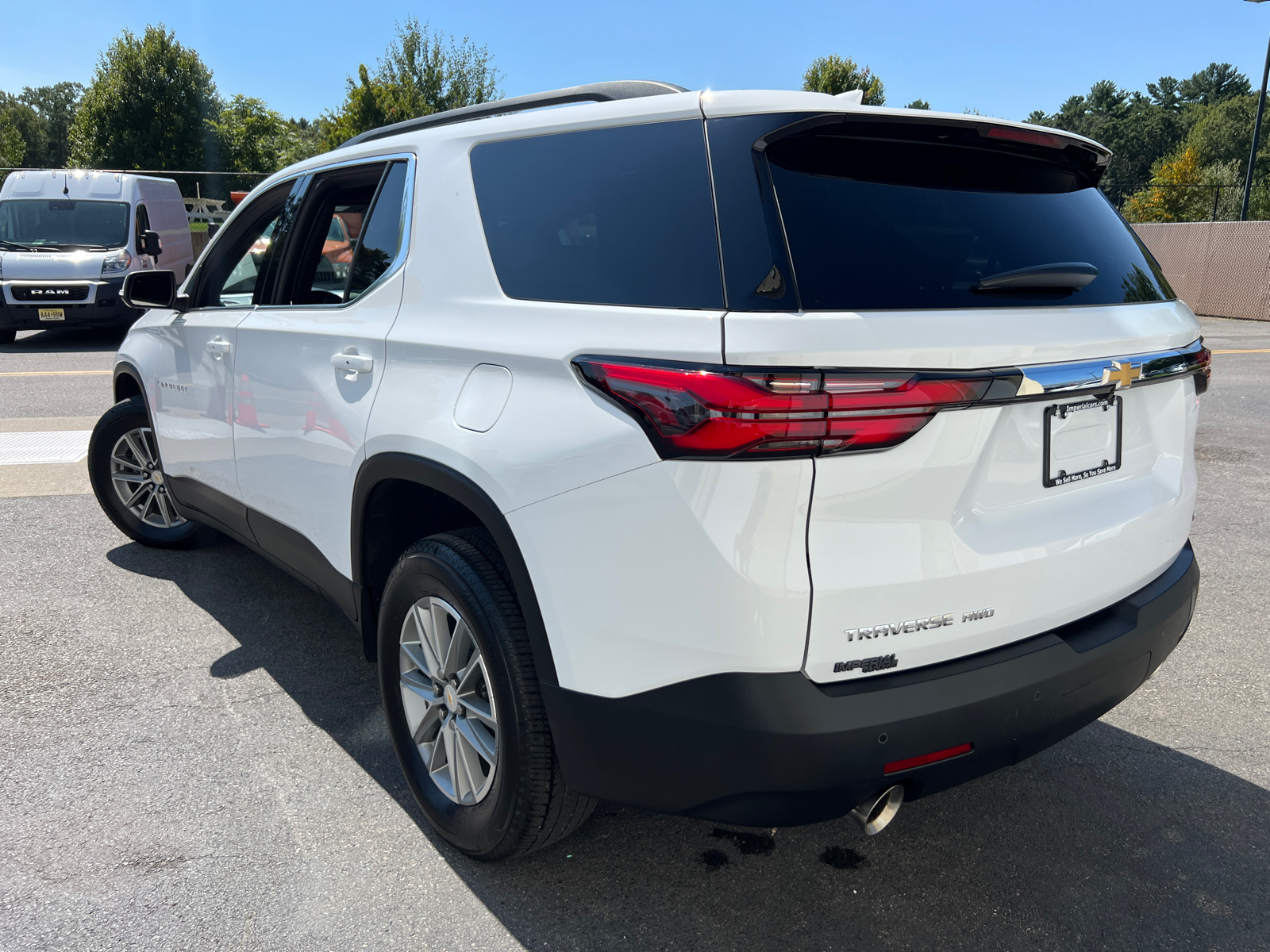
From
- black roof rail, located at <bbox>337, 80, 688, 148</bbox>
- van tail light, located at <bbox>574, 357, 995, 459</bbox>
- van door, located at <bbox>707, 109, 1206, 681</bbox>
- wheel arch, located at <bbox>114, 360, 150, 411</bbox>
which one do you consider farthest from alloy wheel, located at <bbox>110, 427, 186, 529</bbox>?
van door, located at <bbox>707, 109, 1206, 681</bbox>

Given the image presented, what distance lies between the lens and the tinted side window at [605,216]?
6.24ft

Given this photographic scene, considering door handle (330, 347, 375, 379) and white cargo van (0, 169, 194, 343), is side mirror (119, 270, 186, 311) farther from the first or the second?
white cargo van (0, 169, 194, 343)

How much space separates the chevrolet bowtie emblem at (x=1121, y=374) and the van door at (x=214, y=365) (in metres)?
2.71

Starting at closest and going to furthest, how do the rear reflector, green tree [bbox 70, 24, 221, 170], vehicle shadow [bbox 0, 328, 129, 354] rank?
the rear reflector, vehicle shadow [bbox 0, 328, 129, 354], green tree [bbox 70, 24, 221, 170]

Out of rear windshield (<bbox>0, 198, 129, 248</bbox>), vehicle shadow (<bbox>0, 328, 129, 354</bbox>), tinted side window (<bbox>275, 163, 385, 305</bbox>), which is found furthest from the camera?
rear windshield (<bbox>0, 198, 129, 248</bbox>)

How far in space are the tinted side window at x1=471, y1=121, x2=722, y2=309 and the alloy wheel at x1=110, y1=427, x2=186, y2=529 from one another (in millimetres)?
3072

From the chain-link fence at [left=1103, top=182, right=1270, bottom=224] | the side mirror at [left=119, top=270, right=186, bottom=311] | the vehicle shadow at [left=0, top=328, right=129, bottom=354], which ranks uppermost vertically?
the chain-link fence at [left=1103, top=182, right=1270, bottom=224]

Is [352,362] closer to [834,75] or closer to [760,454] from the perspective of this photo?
[760,454]

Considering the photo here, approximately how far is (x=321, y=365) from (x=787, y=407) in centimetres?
171

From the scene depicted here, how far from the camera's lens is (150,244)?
14.3m

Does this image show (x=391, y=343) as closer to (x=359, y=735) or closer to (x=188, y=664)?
(x=359, y=735)

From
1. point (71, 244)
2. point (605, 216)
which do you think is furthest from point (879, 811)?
point (71, 244)

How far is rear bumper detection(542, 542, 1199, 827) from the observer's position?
1778 millimetres

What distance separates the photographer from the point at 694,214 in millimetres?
1908
